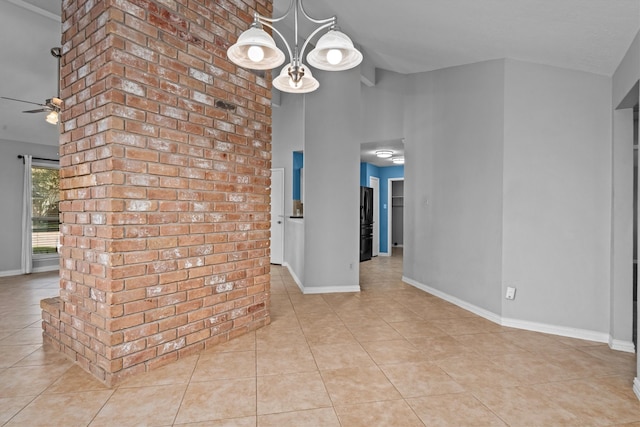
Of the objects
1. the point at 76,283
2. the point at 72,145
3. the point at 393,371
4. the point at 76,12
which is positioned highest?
the point at 76,12

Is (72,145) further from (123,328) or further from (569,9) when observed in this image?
(569,9)

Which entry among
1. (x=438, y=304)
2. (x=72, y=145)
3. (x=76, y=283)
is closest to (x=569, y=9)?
(x=438, y=304)

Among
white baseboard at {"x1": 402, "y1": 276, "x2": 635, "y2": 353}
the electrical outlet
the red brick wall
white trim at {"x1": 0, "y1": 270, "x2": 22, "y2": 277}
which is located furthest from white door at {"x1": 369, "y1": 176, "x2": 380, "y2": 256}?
white trim at {"x1": 0, "y1": 270, "x2": 22, "y2": 277}

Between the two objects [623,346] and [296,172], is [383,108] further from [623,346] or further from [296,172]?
[623,346]

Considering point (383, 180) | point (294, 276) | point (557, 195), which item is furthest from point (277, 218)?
point (557, 195)

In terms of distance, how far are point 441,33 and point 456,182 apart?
1626 mm

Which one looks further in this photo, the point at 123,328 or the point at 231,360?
the point at 231,360

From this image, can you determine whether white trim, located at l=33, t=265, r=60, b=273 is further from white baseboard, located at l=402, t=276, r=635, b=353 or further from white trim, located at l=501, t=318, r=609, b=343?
white trim, located at l=501, t=318, r=609, b=343

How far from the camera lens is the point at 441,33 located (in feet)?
10.9

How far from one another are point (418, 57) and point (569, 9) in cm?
198

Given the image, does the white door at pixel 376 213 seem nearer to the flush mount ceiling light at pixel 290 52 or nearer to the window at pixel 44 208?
the flush mount ceiling light at pixel 290 52

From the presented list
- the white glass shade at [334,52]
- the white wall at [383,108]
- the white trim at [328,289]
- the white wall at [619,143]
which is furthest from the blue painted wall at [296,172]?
the white wall at [619,143]

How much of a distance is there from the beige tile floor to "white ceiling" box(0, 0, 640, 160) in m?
2.36

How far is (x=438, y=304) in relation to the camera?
4016 millimetres
